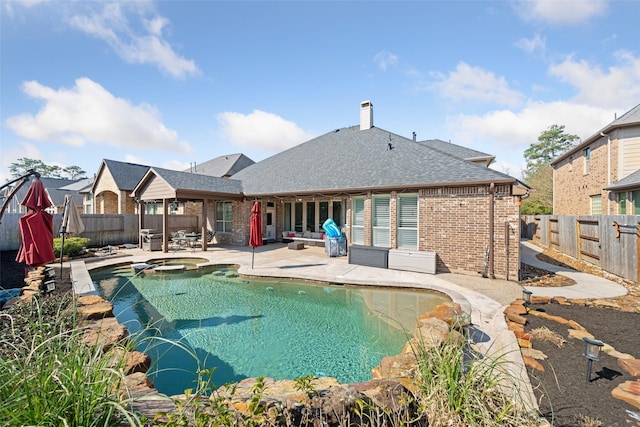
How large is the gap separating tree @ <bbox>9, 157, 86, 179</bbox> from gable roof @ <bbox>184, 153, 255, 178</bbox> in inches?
1811

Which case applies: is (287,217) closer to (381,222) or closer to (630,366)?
(381,222)

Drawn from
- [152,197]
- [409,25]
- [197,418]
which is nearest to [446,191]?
[409,25]

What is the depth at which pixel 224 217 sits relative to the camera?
1859 cm

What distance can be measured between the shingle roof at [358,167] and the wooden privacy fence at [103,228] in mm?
7047

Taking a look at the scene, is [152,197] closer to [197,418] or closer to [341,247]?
[341,247]

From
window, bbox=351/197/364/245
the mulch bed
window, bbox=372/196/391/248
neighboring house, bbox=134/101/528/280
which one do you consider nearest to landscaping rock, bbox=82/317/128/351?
the mulch bed

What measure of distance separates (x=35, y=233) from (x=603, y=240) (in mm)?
17155

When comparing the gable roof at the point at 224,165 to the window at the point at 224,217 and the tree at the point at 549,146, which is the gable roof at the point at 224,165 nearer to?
the window at the point at 224,217

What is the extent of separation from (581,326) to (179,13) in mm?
14497

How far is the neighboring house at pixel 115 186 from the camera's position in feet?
74.0

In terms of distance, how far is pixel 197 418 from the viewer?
6.27 feet

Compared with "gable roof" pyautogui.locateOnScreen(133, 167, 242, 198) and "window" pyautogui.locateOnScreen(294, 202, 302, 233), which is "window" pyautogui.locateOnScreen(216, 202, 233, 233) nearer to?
"gable roof" pyautogui.locateOnScreen(133, 167, 242, 198)

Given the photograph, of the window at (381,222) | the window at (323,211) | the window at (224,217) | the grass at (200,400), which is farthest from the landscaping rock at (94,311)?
the window at (224,217)

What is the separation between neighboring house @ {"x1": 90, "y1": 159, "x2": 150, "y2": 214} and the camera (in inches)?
888
